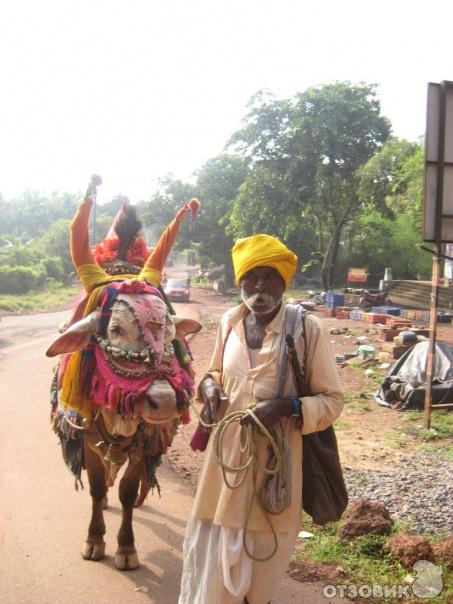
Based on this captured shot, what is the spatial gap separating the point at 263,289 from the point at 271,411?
2.00 ft

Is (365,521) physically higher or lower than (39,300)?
lower

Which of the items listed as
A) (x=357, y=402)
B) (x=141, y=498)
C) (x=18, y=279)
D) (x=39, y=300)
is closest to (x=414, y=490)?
(x=141, y=498)

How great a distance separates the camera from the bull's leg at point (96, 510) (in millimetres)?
4105

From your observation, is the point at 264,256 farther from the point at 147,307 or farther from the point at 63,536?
the point at 63,536

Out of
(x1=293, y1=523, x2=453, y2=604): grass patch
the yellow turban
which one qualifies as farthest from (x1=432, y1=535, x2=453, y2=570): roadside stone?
the yellow turban

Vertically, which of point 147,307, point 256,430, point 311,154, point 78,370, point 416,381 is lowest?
point 416,381

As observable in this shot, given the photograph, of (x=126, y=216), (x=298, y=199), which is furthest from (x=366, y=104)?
(x=126, y=216)

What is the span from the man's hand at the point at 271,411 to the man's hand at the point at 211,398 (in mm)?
228

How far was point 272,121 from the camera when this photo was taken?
2580 cm

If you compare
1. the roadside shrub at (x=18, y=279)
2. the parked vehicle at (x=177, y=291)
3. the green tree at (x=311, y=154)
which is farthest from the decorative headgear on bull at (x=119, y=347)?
the roadside shrub at (x=18, y=279)

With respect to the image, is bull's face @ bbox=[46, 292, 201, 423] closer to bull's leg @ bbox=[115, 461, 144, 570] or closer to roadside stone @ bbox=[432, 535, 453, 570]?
bull's leg @ bbox=[115, 461, 144, 570]

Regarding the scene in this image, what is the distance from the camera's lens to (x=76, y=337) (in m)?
3.73

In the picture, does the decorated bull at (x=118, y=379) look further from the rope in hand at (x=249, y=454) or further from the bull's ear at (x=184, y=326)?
the rope in hand at (x=249, y=454)

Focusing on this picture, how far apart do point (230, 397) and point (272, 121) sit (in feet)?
79.4
